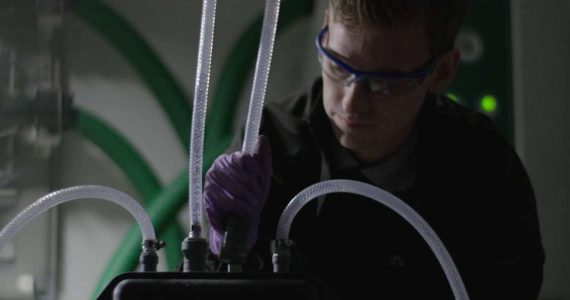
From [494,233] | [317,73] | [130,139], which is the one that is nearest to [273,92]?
[317,73]

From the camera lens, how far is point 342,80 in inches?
42.3

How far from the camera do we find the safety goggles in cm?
104

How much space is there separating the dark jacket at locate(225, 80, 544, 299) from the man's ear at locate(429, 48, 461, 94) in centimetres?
4

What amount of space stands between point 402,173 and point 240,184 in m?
0.45

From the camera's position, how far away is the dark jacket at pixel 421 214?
3.87 feet

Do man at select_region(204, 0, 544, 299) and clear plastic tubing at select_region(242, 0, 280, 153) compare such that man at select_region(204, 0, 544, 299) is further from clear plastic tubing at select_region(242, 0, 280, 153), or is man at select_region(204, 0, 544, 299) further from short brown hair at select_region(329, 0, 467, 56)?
clear plastic tubing at select_region(242, 0, 280, 153)

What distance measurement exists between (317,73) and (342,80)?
0.69 m

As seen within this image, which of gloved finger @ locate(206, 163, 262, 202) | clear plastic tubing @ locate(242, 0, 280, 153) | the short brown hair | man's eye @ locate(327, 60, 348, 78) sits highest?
Answer: the short brown hair

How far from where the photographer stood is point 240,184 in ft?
2.77

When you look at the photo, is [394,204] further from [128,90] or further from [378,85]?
[128,90]

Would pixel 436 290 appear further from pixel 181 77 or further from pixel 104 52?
pixel 104 52

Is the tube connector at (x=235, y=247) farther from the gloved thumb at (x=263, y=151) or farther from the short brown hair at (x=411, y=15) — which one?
the short brown hair at (x=411, y=15)

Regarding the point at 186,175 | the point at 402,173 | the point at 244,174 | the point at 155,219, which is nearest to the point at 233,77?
the point at 186,175

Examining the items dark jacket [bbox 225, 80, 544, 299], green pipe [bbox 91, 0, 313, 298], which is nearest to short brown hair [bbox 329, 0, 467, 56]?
dark jacket [bbox 225, 80, 544, 299]
